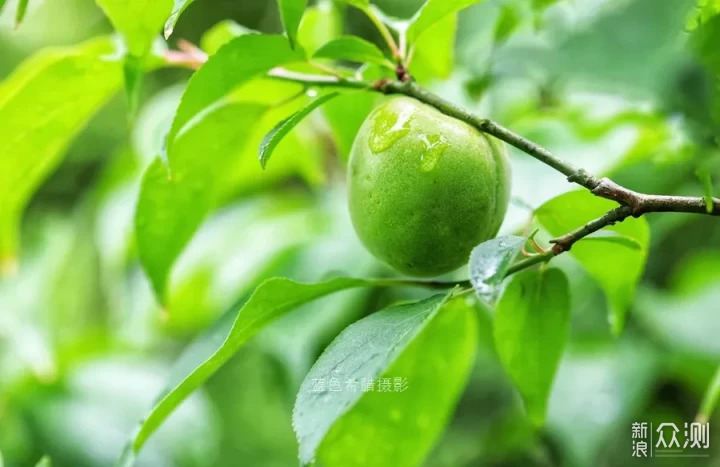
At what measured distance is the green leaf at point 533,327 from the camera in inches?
23.8

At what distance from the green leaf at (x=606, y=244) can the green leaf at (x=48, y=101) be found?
0.43 m

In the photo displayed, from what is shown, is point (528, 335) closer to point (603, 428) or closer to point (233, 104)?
point (233, 104)

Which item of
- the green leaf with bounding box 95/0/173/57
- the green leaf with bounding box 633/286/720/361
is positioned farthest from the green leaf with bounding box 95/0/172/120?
the green leaf with bounding box 633/286/720/361

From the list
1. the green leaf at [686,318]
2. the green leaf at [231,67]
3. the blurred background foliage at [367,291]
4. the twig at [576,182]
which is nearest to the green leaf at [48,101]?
the blurred background foliage at [367,291]

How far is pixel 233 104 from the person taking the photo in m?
0.73

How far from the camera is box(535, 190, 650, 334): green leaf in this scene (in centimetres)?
60

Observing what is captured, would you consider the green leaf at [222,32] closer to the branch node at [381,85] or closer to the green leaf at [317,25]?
the green leaf at [317,25]

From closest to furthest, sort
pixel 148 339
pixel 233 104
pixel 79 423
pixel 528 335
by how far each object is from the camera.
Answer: pixel 528 335 < pixel 233 104 < pixel 79 423 < pixel 148 339

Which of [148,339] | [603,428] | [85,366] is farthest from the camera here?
[148,339]

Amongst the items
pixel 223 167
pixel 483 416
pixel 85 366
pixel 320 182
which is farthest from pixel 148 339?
pixel 223 167

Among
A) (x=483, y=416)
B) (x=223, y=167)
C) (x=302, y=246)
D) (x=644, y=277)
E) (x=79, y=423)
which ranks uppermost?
(x=223, y=167)

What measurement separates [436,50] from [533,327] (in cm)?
29

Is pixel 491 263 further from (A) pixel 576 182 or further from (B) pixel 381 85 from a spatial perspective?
(B) pixel 381 85

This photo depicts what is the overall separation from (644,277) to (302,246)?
702 mm
